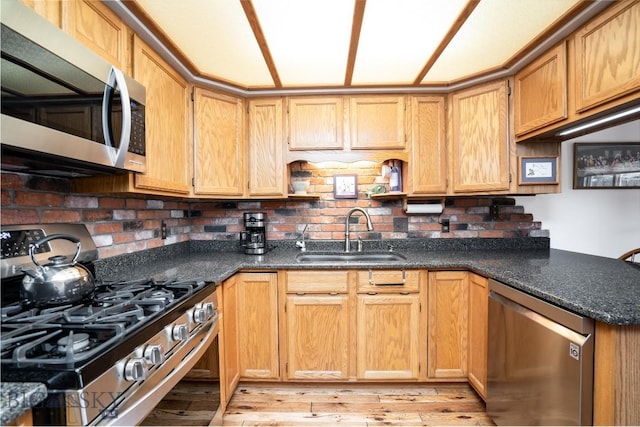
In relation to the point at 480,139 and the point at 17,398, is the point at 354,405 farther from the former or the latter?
the point at 480,139

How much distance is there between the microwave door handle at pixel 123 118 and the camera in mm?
1065

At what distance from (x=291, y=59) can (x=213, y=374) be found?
1.83 m

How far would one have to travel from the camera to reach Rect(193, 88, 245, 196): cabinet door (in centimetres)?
196

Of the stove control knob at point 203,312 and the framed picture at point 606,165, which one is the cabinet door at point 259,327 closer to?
the stove control knob at point 203,312

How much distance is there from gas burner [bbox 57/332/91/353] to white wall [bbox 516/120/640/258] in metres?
2.85

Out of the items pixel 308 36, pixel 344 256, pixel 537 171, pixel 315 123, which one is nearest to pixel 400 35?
pixel 308 36

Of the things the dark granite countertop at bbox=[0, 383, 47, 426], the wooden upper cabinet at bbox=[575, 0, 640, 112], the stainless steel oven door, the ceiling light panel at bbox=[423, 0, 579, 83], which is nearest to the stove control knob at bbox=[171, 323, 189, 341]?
the stainless steel oven door

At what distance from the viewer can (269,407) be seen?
1.72 m

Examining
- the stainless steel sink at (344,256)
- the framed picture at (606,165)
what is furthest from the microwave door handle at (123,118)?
the framed picture at (606,165)

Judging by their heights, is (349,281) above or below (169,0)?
below

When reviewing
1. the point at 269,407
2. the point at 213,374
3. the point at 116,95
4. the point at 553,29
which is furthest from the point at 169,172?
the point at 553,29

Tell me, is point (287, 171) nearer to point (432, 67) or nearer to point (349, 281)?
point (349, 281)

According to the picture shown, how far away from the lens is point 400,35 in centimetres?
150

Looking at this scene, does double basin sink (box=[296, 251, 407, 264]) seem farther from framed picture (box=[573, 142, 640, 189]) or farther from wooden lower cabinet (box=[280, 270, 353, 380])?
framed picture (box=[573, 142, 640, 189])
